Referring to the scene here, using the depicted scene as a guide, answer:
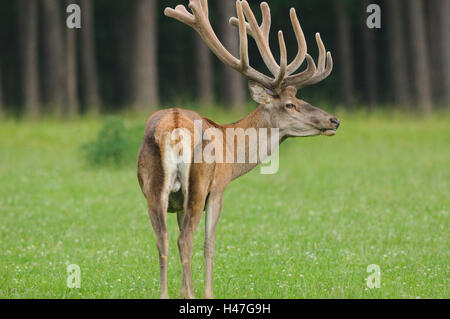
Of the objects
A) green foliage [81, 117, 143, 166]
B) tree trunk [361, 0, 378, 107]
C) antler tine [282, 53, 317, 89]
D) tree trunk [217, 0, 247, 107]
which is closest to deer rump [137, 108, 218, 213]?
antler tine [282, 53, 317, 89]

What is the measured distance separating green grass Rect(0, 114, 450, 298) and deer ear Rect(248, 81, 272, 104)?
1.83 metres

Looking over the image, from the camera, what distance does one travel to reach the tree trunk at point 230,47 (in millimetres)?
25719

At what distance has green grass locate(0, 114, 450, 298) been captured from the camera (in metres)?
7.76

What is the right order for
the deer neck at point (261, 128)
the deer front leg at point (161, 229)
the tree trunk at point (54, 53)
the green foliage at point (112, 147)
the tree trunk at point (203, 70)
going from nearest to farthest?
the deer front leg at point (161, 229) → the deer neck at point (261, 128) → the green foliage at point (112, 147) → the tree trunk at point (54, 53) → the tree trunk at point (203, 70)

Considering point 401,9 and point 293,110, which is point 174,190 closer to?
point 293,110

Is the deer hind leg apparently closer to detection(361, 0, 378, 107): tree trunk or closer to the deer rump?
the deer rump

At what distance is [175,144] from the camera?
20.7 ft

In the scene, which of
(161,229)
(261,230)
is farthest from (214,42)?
(261,230)

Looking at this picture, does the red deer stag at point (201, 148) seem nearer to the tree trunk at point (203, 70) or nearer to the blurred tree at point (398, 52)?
the tree trunk at point (203, 70)

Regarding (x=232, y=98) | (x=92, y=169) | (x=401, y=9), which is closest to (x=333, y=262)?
(x=92, y=169)

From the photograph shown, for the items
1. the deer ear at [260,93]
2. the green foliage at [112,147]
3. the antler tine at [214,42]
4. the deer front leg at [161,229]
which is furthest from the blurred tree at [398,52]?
the deer front leg at [161,229]

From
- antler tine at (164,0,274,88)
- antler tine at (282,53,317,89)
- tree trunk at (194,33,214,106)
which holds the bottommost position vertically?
antler tine at (282,53,317,89)

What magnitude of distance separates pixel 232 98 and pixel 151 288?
19.8m

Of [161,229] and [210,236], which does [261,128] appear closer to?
[210,236]
